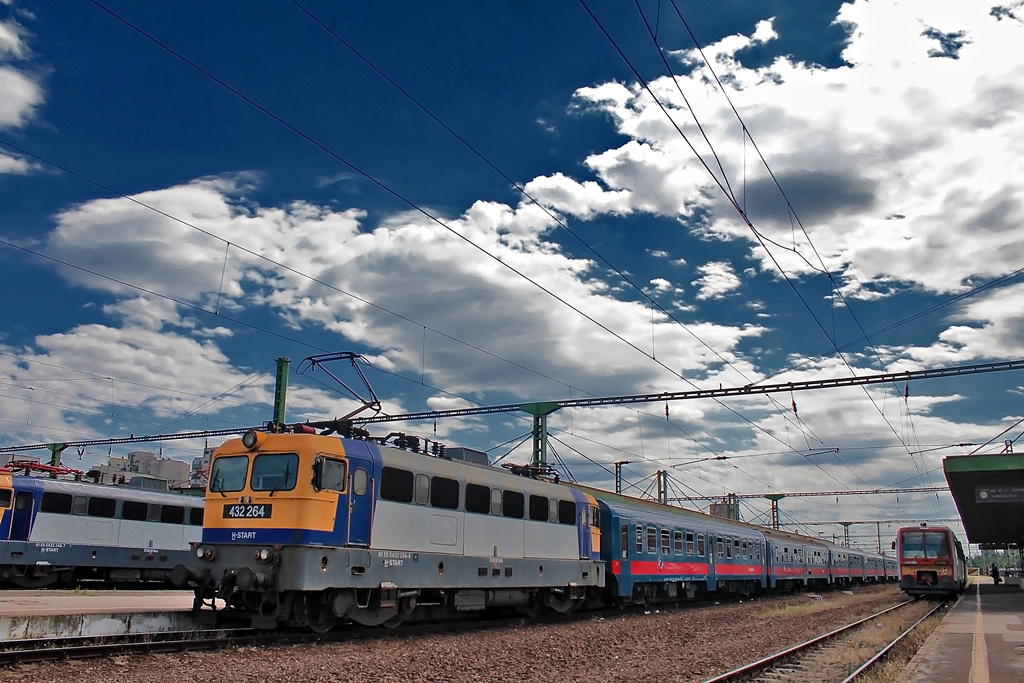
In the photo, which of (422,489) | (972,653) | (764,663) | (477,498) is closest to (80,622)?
(422,489)

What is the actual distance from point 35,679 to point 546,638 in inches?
371

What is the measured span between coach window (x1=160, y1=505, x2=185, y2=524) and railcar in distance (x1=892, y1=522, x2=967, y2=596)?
106ft

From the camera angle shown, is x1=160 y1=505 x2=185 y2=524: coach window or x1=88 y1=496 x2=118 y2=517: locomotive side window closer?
x1=88 y1=496 x2=118 y2=517: locomotive side window

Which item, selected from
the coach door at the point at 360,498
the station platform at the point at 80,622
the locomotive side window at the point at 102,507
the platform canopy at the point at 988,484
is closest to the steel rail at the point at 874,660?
the coach door at the point at 360,498

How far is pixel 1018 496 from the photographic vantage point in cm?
3456

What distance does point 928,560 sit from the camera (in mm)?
37594

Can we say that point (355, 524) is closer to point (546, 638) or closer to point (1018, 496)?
point (546, 638)

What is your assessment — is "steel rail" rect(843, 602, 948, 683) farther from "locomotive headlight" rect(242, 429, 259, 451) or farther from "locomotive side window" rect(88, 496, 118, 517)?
"locomotive side window" rect(88, 496, 118, 517)

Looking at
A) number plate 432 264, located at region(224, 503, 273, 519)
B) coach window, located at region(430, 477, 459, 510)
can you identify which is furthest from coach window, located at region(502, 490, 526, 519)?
number plate 432 264, located at region(224, 503, 273, 519)

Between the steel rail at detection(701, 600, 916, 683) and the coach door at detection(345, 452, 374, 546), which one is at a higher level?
the coach door at detection(345, 452, 374, 546)

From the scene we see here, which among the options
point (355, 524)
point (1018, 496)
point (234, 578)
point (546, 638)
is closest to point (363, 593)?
point (355, 524)

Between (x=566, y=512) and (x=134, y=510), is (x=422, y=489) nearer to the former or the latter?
(x=566, y=512)

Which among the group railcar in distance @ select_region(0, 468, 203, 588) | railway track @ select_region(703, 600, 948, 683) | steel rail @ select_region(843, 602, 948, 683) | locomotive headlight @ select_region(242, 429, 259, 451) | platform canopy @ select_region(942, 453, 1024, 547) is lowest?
railway track @ select_region(703, 600, 948, 683)

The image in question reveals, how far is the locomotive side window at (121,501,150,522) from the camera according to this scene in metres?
29.9
